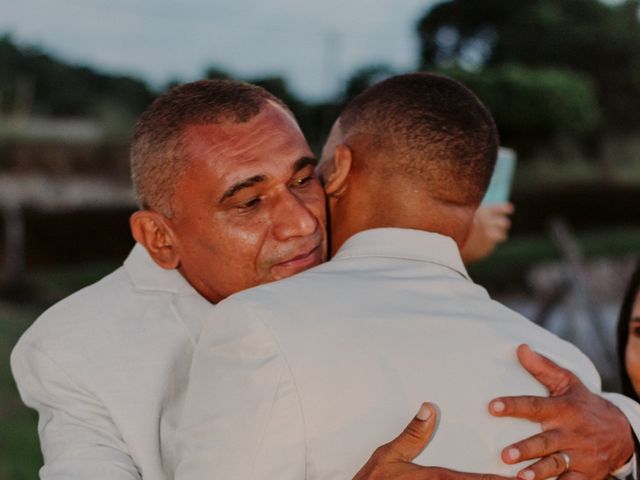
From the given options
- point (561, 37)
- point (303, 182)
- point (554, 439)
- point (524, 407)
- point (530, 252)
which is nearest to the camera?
point (524, 407)

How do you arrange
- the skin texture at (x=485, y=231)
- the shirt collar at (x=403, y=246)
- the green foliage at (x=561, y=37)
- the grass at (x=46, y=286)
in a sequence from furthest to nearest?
1. the green foliage at (x=561, y=37)
2. the grass at (x=46, y=286)
3. the skin texture at (x=485, y=231)
4. the shirt collar at (x=403, y=246)

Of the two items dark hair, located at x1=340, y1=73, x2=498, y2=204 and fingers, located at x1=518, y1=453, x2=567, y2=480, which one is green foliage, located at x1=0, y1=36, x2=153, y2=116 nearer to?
dark hair, located at x1=340, y1=73, x2=498, y2=204

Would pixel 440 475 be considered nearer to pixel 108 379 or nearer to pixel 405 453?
pixel 405 453

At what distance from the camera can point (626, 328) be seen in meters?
3.51

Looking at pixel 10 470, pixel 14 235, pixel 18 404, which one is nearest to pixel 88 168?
pixel 14 235

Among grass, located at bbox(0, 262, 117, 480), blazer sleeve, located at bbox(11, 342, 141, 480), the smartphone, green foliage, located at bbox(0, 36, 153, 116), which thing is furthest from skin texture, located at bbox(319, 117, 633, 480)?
green foliage, located at bbox(0, 36, 153, 116)

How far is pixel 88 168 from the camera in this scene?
1789cm

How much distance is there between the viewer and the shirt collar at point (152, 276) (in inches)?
99.3

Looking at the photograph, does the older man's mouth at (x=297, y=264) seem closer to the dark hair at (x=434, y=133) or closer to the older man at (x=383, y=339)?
the older man at (x=383, y=339)

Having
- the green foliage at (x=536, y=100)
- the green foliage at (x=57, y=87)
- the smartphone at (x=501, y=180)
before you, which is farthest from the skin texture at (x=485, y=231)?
the green foliage at (x=536, y=100)

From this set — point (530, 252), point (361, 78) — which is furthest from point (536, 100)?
point (361, 78)

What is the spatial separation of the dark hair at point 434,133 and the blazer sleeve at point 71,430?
2.97ft

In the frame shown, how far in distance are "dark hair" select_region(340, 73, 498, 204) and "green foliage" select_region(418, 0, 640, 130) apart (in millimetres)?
25938

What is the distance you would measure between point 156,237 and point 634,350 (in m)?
1.84
